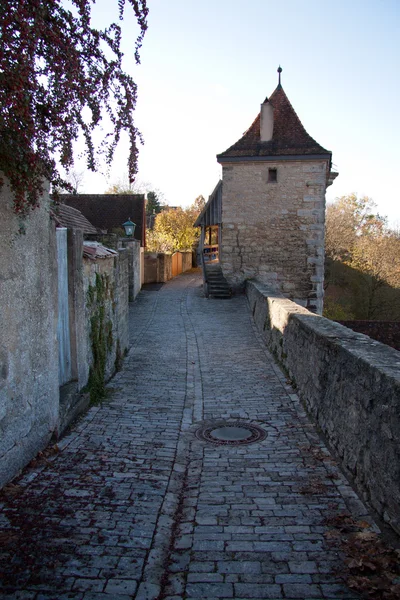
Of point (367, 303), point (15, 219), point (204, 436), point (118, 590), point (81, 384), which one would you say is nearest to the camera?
point (118, 590)

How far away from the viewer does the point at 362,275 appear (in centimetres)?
3366

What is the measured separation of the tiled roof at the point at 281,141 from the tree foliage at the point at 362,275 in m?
13.8

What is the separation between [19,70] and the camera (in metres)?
3.41

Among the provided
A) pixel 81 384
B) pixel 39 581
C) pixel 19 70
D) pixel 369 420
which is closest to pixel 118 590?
pixel 39 581

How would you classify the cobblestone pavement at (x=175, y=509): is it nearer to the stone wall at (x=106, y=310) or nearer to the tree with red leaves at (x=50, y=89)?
the stone wall at (x=106, y=310)

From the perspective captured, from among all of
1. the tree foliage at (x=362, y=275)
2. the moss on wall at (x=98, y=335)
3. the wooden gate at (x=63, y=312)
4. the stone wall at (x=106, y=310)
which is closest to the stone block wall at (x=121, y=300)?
the stone wall at (x=106, y=310)

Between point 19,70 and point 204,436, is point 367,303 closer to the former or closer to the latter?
point 204,436

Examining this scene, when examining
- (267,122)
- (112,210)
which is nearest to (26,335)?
(267,122)

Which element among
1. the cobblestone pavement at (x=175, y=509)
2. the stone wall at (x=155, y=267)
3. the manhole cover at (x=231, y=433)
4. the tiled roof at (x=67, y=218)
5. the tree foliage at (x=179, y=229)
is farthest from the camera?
the tree foliage at (x=179, y=229)

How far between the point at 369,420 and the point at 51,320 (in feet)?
11.1

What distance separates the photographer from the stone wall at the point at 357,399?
371cm

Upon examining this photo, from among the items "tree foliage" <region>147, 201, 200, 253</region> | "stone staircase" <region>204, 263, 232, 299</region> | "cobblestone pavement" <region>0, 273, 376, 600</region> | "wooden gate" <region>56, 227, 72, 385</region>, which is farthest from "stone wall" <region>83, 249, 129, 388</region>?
"tree foliage" <region>147, 201, 200, 253</region>

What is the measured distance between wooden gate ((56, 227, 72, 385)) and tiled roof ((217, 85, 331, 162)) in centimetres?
1475

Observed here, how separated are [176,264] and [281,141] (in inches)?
655
